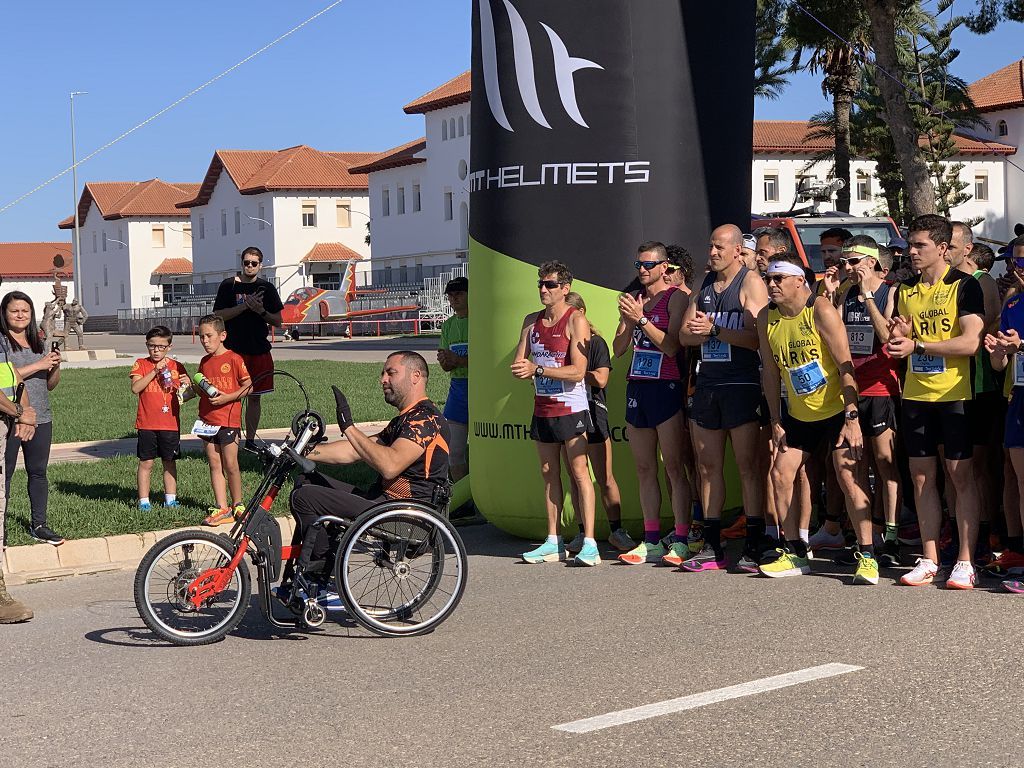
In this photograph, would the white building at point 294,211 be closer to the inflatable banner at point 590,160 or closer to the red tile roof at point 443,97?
the red tile roof at point 443,97

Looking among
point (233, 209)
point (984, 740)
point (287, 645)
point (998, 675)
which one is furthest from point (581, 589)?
point (233, 209)

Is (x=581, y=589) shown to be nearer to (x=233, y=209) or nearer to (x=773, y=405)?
(x=773, y=405)

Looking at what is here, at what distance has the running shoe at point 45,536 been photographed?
9.73 meters

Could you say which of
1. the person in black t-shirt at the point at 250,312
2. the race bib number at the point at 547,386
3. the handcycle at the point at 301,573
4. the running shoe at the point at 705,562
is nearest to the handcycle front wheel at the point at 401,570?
the handcycle at the point at 301,573

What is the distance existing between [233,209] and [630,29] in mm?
90153

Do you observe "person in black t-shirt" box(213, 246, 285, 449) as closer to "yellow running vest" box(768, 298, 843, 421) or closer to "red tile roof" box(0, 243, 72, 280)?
"yellow running vest" box(768, 298, 843, 421)

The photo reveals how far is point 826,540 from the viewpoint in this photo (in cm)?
962

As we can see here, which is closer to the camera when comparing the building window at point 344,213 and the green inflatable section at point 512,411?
the green inflatable section at point 512,411

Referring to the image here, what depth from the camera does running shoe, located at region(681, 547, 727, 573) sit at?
8.80 m

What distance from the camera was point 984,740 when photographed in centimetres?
505

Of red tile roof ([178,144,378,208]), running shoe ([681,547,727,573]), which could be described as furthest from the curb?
red tile roof ([178,144,378,208])

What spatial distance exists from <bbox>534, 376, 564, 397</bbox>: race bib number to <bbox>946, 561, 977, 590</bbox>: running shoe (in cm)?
275

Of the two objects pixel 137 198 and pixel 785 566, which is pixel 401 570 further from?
pixel 137 198

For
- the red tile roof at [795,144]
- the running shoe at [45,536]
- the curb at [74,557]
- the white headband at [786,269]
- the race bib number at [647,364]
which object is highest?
the red tile roof at [795,144]
